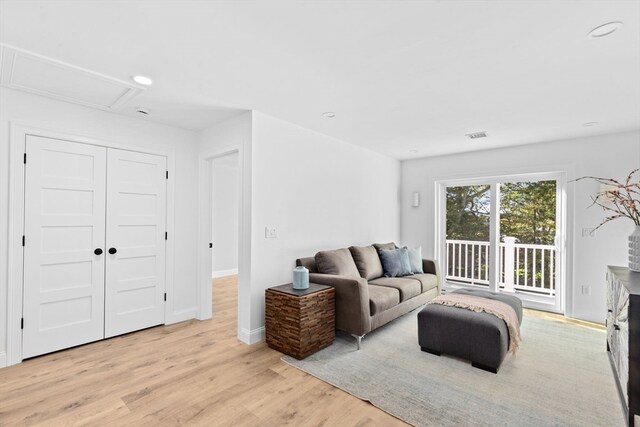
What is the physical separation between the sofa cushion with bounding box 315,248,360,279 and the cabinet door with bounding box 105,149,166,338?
6.22ft

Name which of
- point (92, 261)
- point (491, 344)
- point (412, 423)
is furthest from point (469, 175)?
point (92, 261)

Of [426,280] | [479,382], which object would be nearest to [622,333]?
[479,382]

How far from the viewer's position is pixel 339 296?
3125mm

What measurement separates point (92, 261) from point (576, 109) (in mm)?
5131

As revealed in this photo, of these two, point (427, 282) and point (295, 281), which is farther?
point (427, 282)

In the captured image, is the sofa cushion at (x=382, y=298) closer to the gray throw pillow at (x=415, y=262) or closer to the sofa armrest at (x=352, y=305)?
the sofa armrest at (x=352, y=305)

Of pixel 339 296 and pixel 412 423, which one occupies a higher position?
pixel 339 296

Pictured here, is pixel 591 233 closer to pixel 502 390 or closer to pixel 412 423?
pixel 502 390

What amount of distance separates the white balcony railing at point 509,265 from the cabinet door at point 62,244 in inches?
204

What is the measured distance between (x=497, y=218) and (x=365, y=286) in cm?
303

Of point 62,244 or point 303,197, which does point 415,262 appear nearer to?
point 303,197

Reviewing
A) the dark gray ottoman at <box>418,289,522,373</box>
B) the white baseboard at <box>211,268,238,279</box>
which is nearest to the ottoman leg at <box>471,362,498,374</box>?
Result: the dark gray ottoman at <box>418,289,522,373</box>

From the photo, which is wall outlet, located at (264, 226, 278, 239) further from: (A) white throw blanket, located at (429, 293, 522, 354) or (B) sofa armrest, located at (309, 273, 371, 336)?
(A) white throw blanket, located at (429, 293, 522, 354)

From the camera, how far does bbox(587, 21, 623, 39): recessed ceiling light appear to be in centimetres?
174
